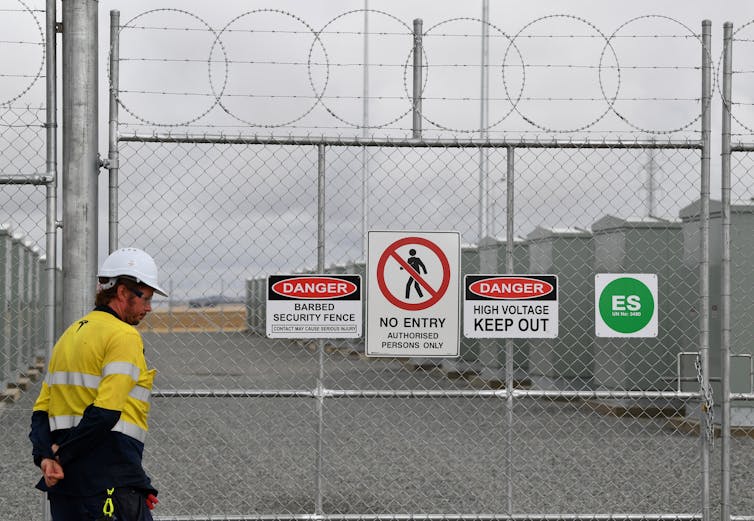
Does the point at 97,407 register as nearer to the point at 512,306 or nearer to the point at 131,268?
the point at 131,268

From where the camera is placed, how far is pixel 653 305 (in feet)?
20.8

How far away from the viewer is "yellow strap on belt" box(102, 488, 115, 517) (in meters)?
4.02

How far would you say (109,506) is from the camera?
4.03m

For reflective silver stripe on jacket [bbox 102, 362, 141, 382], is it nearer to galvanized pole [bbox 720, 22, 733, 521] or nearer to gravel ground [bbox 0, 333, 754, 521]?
gravel ground [bbox 0, 333, 754, 521]

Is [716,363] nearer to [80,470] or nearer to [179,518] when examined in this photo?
[179,518]

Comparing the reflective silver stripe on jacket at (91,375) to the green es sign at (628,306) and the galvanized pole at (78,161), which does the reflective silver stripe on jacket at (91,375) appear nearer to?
the galvanized pole at (78,161)

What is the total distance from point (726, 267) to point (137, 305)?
3.92 meters

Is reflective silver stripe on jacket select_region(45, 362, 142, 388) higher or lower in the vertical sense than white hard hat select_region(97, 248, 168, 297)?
lower

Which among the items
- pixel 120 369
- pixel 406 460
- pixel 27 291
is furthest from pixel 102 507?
pixel 27 291

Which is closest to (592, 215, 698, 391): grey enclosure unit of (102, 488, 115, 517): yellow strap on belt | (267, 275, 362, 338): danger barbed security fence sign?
(267, 275, 362, 338): danger barbed security fence sign

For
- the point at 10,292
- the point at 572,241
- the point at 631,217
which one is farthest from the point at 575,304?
the point at 10,292

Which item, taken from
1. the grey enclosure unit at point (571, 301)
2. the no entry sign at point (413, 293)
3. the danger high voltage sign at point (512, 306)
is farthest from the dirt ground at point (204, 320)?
the grey enclosure unit at point (571, 301)

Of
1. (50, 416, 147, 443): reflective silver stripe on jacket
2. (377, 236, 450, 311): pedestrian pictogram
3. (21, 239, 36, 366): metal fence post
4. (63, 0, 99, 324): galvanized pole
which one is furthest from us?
(21, 239, 36, 366): metal fence post

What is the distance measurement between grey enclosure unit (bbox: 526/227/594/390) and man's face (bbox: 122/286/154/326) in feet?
39.0
